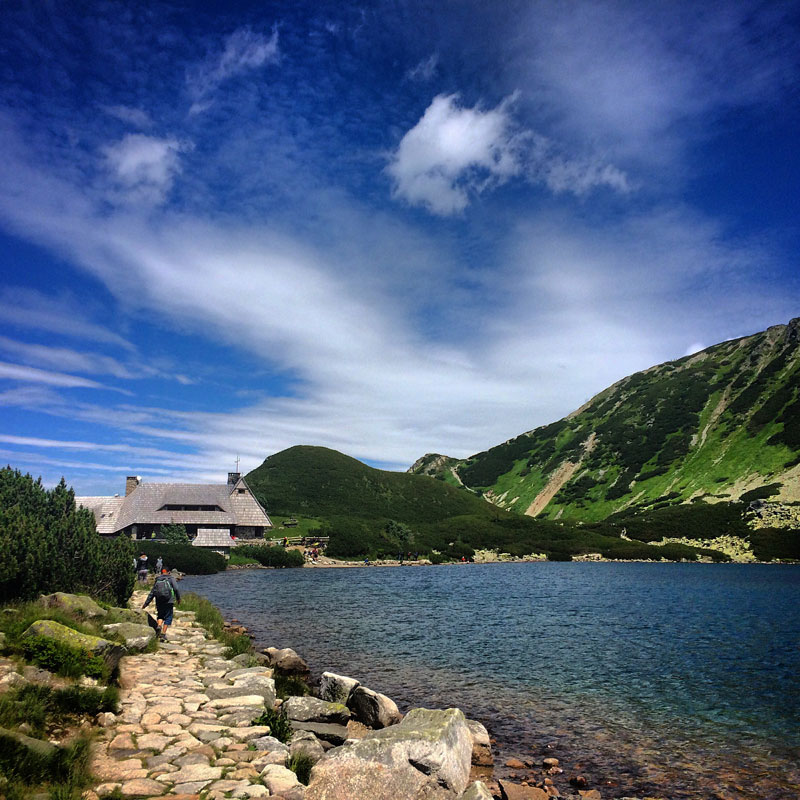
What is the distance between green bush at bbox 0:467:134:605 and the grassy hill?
199 feet

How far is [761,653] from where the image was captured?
80.5 ft

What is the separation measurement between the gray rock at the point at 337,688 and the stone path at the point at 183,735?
6.04 feet

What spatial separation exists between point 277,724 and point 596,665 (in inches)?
636

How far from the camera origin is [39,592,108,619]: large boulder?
1554 cm

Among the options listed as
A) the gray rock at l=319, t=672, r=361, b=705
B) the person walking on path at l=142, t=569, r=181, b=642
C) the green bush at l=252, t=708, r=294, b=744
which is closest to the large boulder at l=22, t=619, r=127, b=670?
the green bush at l=252, t=708, r=294, b=744

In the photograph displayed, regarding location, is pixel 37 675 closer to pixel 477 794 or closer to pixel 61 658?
pixel 61 658

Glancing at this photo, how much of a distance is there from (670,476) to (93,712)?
16686cm

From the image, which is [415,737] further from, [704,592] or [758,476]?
[758,476]

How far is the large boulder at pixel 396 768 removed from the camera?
797 cm

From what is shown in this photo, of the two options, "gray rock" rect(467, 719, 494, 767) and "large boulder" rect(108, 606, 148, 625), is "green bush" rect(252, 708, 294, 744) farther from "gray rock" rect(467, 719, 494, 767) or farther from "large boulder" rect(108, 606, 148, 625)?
"large boulder" rect(108, 606, 148, 625)

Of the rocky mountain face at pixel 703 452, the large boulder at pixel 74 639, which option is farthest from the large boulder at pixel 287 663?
the rocky mountain face at pixel 703 452

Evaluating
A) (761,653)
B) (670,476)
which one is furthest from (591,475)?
(761,653)

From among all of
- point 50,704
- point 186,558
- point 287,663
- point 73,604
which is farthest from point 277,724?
point 186,558

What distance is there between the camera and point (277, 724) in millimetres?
11164
